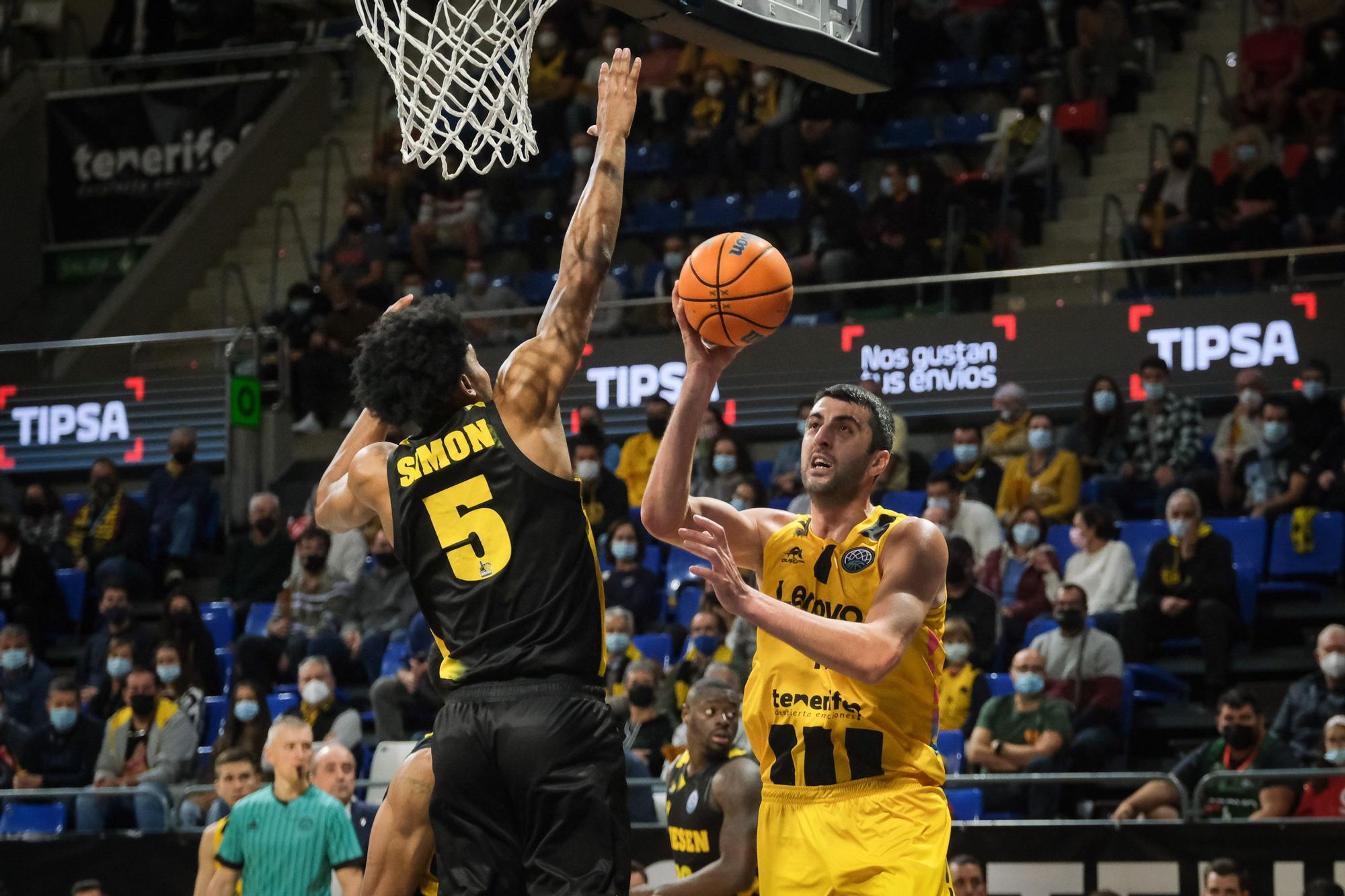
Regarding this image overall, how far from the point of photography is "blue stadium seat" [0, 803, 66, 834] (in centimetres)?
1129

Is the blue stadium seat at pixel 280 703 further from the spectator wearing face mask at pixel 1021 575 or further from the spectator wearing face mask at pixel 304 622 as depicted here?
the spectator wearing face mask at pixel 1021 575

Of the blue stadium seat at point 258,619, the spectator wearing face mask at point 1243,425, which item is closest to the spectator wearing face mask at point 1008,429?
the spectator wearing face mask at point 1243,425

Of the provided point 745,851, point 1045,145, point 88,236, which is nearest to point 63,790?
point 745,851

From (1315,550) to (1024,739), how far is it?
2.91 m

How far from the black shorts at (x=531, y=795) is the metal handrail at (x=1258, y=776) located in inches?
178

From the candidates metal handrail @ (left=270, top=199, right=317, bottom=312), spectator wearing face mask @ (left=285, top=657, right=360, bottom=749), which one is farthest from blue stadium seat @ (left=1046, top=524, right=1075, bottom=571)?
metal handrail @ (left=270, top=199, right=317, bottom=312)

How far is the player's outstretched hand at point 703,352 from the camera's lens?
4824 millimetres

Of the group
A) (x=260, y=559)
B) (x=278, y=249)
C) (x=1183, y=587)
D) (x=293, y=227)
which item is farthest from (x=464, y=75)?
(x=293, y=227)

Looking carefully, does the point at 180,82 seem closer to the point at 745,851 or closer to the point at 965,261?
the point at 965,261

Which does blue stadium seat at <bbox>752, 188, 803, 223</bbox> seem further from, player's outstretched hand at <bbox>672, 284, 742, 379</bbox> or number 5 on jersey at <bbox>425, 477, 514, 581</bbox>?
number 5 on jersey at <bbox>425, 477, 514, 581</bbox>

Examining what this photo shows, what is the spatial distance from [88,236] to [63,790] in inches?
439

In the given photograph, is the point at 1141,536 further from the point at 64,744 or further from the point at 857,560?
the point at 64,744

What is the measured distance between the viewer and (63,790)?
33.4 feet

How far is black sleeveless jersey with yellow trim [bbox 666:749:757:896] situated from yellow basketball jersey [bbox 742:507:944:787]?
136cm
